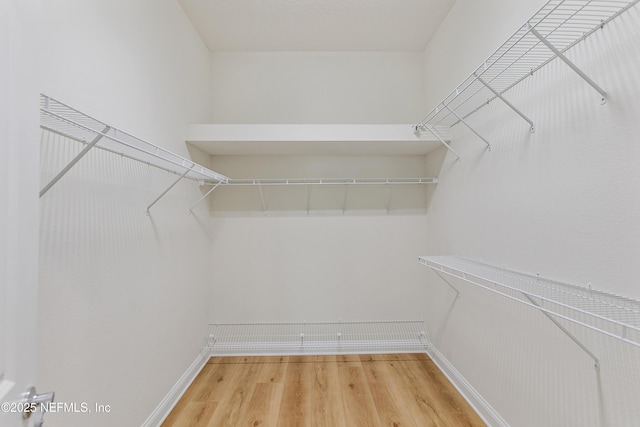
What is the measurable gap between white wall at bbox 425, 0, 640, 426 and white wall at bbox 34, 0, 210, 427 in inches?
74.3

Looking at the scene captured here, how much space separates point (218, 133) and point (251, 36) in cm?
91

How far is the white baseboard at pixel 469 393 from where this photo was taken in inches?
55.5

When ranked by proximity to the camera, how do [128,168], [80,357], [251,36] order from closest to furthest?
[80,357]
[128,168]
[251,36]

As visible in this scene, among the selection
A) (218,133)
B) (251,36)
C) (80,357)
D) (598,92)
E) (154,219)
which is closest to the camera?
(598,92)

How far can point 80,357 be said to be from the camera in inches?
39.2

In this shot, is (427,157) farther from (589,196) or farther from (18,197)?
(18,197)

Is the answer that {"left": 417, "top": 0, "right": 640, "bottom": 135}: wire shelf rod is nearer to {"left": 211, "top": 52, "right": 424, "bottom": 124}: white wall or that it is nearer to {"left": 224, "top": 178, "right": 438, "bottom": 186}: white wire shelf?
{"left": 224, "top": 178, "right": 438, "bottom": 186}: white wire shelf

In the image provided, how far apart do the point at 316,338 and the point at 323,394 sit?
58 cm

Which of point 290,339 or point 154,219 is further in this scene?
point 290,339

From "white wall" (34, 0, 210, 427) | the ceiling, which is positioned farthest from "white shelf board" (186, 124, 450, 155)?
the ceiling

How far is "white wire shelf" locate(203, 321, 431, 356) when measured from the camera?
2.20 m

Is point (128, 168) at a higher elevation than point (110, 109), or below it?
below

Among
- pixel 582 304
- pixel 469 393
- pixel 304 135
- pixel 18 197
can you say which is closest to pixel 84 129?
pixel 18 197

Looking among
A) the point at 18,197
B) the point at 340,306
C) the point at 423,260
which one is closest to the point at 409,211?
the point at 423,260
